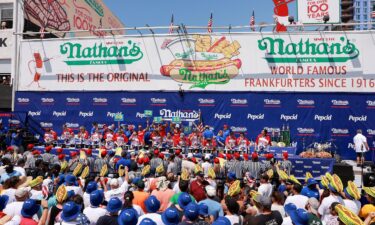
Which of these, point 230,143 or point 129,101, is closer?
point 230,143

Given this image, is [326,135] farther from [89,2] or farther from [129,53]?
[89,2]

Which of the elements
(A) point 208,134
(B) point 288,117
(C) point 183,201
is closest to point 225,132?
(A) point 208,134

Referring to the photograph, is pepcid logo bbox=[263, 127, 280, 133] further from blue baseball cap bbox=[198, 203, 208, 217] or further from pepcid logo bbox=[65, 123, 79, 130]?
blue baseball cap bbox=[198, 203, 208, 217]

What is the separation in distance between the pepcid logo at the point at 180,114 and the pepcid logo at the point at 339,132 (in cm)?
686

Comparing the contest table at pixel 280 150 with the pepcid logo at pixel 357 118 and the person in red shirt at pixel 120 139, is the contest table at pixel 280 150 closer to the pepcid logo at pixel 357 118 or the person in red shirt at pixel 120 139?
the pepcid logo at pixel 357 118

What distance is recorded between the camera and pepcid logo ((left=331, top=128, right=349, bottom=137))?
55.5 ft

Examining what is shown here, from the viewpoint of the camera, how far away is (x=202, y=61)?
746 inches

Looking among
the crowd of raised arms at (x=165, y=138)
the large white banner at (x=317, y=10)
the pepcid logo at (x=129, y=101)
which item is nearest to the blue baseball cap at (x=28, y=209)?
the crowd of raised arms at (x=165, y=138)

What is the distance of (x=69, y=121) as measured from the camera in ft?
67.2

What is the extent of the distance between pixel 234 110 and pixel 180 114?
9.58ft

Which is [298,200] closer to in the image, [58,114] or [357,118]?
[357,118]

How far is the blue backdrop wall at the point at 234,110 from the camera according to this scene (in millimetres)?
16938

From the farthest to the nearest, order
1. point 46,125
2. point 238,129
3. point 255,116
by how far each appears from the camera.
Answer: point 46,125
point 238,129
point 255,116

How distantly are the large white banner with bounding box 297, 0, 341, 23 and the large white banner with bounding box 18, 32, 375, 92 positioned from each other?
1.50m
